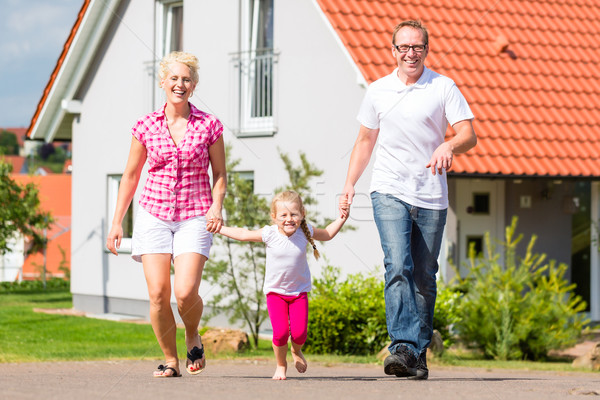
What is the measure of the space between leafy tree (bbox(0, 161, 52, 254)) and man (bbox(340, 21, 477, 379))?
1807 cm

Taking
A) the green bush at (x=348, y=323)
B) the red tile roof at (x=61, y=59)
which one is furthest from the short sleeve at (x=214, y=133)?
the red tile roof at (x=61, y=59)

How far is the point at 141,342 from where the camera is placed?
13.9m

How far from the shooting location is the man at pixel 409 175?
650 centimetres

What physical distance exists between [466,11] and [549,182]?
2.92 meters

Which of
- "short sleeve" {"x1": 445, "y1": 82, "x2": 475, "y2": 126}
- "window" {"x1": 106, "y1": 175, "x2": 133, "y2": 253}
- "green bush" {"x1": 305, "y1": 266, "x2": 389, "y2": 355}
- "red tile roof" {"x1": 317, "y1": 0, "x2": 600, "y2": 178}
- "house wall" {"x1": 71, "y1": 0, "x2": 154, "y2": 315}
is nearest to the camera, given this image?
"short sleeve" {"x1": 445, "y1": 82, "x2": 475, "y2": 126}

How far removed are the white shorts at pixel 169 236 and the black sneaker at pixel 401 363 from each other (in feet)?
4.46

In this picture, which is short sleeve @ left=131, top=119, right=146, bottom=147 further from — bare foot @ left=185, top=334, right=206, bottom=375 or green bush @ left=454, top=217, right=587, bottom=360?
green bush @ left=454, top=217, right=587, bottom=360

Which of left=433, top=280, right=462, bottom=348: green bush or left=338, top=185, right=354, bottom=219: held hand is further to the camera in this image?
left=433, top=280, right=462, bottom=348: green bush

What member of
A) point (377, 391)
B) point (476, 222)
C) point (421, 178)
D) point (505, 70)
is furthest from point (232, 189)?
point (377, 391)

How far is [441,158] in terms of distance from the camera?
237 inches

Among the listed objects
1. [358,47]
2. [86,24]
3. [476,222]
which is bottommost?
[476,222]

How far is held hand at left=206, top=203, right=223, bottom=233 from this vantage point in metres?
6.50

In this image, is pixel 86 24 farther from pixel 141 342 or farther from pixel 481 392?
pixel 481 392

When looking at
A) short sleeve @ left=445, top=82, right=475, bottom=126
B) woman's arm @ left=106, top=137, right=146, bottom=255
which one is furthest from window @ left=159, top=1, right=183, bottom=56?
short sleeve @ left=445, top=82, right=475, bottom=126
